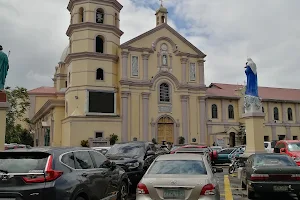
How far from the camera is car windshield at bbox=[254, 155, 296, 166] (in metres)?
10.9

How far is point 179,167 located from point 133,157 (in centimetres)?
506

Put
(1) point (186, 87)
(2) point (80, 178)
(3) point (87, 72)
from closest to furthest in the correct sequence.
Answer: (2) point (80, 178)
(3) point (87, 72)
(1) point (186, 87)

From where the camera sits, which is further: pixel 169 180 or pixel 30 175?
pixel 169 180

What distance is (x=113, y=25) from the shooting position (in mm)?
37750

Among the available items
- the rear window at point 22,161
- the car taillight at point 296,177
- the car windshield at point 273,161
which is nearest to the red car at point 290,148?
the car windshield at point 273,161

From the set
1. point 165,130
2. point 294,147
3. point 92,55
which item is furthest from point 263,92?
point 294,147

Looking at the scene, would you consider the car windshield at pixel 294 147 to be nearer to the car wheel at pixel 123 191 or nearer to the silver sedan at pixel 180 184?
the car wheel at pixel 123 191

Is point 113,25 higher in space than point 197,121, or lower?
higher

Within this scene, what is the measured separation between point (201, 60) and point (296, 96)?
18.8m

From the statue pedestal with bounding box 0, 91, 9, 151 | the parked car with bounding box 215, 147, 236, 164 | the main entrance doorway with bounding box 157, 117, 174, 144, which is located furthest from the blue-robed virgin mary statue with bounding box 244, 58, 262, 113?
the main entrance doorway with bounding box 157, 117, 174, 144

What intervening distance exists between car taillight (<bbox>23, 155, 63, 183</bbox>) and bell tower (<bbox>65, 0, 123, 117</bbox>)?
95.3ft

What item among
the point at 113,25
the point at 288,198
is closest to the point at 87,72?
the point at 113,25

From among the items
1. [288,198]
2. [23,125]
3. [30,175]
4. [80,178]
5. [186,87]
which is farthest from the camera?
[23,125]

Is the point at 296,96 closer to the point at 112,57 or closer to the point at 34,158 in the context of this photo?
the point at 112,57
